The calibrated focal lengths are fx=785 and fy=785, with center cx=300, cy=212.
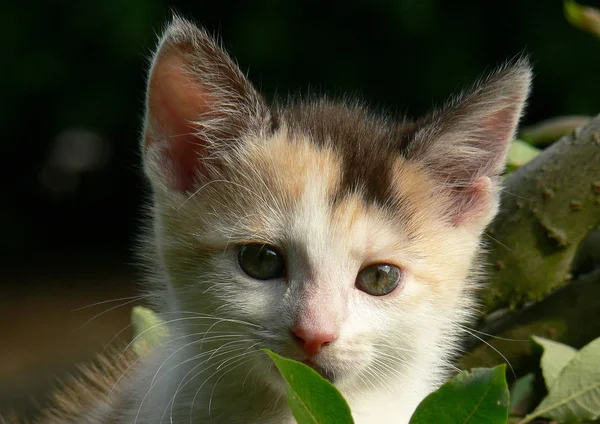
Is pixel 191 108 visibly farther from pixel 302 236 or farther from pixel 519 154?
pixel 519 154

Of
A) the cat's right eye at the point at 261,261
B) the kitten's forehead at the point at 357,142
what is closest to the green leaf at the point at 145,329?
the cat's right eye at the point at 261,261

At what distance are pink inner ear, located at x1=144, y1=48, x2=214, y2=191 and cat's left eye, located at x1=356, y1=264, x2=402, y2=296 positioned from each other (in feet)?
1.54

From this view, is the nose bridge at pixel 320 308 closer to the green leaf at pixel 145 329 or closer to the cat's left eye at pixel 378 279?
the cat's left eye at pixel 378 279

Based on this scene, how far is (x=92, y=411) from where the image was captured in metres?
2.10

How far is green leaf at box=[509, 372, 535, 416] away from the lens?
169cm

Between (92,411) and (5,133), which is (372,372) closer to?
(92,411)

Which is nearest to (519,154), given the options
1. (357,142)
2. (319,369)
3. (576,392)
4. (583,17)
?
(583,17)

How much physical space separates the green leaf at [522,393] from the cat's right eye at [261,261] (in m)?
0.58

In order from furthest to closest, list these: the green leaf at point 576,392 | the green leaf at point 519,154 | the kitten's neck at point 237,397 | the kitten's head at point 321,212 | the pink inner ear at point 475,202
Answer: the green leaf at point 519,154, the pink inner ear at point 475,202, the kitten's neck at point 237,397, the kitten's head at point 321,212, the green leaf at point 576,392

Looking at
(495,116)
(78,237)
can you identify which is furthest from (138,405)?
(78,237)

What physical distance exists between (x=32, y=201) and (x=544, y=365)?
6.16 meters

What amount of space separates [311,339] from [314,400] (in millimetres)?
310

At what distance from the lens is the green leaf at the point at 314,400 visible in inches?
44.0

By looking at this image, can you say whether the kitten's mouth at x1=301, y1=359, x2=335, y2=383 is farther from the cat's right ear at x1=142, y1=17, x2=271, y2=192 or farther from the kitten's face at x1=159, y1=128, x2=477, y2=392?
the cat's right ear at x1=142, y1=17, x2=271, y2=192
